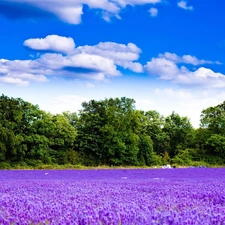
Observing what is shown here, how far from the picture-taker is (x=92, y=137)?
5088cm

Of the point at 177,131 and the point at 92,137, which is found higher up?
the point at 177,131

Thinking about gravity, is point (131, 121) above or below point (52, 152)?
above

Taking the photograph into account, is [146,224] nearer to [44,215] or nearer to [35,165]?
[44,215]

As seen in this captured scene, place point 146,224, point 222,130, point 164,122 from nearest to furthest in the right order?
point 146,224 → point 222,130 → point 164,122

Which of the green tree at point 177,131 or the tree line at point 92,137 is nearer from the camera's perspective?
the tree line at point 92,137

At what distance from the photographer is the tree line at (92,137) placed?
44.4 m

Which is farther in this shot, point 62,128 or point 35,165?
point 62,128

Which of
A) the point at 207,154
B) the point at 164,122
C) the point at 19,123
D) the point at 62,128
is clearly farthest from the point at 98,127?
the point at 164,122

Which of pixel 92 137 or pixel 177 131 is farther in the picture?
pixel 177 131

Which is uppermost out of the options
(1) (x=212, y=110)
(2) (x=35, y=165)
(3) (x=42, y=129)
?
(1) (x=212, y=110)

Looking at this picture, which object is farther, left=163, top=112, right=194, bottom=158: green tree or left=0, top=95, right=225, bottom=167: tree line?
left=163, top=112, right=194, bottom=158: green tree

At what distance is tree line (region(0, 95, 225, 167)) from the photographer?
44.4m

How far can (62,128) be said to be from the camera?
48125 millimetres

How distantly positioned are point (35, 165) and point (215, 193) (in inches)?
1428
